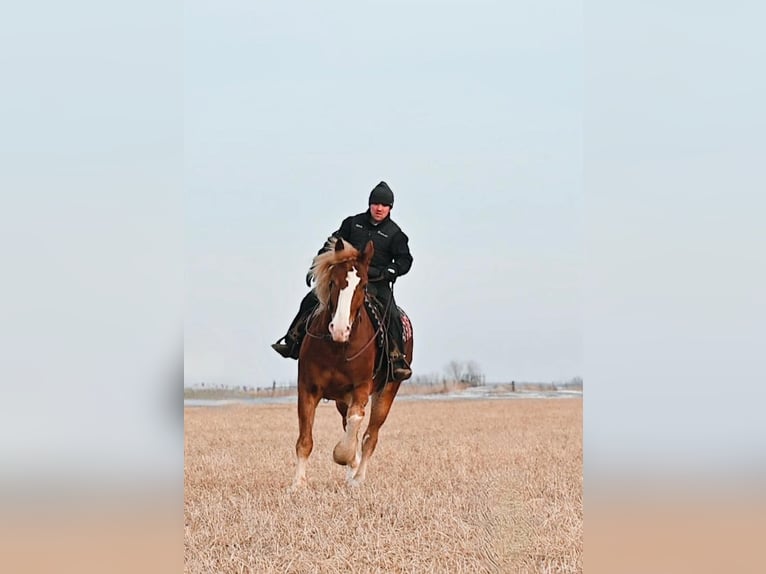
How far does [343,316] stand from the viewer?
8477 mm

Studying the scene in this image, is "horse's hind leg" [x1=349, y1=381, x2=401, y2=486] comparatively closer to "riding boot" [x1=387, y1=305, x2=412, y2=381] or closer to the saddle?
"riding boot" [x1=387, y1=305, x2=412, y2=381]

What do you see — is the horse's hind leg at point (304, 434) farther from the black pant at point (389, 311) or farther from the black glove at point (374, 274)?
the black glove at point (374, 274)

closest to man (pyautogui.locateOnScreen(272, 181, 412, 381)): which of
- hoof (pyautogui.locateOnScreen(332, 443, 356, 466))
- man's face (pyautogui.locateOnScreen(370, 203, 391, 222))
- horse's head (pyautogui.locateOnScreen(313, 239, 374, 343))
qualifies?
man's face (pyautogui.locateOnScreen(370, 203, 391, 222))

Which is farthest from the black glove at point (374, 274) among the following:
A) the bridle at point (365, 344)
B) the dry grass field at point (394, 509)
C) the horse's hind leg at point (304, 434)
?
the dry grass field at point (394, 509)

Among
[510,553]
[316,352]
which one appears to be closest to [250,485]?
[316,352]

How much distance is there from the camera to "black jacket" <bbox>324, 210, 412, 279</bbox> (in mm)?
9875

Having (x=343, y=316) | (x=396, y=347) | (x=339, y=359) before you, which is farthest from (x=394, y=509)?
(x=396, y=347)

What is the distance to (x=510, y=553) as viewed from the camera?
5.89m

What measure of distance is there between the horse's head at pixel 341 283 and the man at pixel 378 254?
88cm

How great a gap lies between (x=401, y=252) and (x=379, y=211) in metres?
0.52

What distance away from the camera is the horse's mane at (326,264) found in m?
8.72

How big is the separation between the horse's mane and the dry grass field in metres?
1.95
